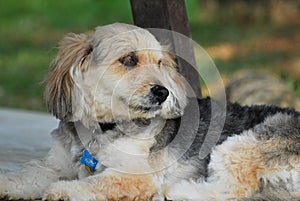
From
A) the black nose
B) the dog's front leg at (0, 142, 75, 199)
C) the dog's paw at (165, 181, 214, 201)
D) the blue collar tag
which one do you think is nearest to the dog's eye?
the black nose

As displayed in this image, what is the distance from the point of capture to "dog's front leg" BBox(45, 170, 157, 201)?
19.1 feet

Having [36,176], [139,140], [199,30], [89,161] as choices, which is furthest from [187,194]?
[199,30]

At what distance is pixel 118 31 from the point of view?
20.8 feet

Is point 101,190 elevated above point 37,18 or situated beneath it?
elevated above

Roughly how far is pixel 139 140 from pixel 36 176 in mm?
902

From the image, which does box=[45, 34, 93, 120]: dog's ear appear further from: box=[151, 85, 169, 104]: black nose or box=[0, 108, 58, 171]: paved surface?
box=[0, 108, 58, 171]: paved surface

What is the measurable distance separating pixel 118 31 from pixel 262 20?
49.4 ft

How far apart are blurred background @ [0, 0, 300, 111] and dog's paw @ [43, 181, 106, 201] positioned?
926 centimetres

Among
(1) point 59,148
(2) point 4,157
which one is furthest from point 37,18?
(1) point 59,148

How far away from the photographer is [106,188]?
5.89 meters

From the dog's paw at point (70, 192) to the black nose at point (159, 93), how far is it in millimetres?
817

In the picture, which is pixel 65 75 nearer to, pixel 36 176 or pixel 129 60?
pixel 129 60

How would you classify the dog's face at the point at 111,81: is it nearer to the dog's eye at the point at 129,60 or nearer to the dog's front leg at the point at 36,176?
the dog's eye at the point at 129,60

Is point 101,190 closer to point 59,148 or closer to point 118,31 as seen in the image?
point 59,148
